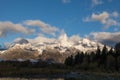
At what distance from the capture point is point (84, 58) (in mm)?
191375

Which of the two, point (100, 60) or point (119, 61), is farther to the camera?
point (100, 60)

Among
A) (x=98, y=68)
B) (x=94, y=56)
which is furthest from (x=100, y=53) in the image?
(x=98, y=68)

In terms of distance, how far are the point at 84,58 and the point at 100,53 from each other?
37.4ft

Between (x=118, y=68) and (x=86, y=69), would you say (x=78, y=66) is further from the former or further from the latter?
(x=118, y=68)

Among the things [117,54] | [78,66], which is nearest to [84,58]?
[78,66]

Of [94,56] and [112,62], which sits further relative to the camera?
[94,56]

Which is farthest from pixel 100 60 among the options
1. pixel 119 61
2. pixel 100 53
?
pixel 119 61

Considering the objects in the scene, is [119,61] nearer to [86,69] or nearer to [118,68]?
[118,68]

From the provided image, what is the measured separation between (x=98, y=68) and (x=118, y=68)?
1081 centimetres

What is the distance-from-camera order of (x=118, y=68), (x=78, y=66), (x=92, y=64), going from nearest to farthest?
(x=118, y=68) → (x=92, y=64) → (x=78, y=66)

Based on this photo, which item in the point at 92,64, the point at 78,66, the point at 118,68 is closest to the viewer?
the point at 118,68

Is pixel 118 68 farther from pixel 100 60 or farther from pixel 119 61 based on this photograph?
pixel 100 60

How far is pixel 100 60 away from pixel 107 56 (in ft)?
38.9

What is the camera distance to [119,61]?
16725 cm
